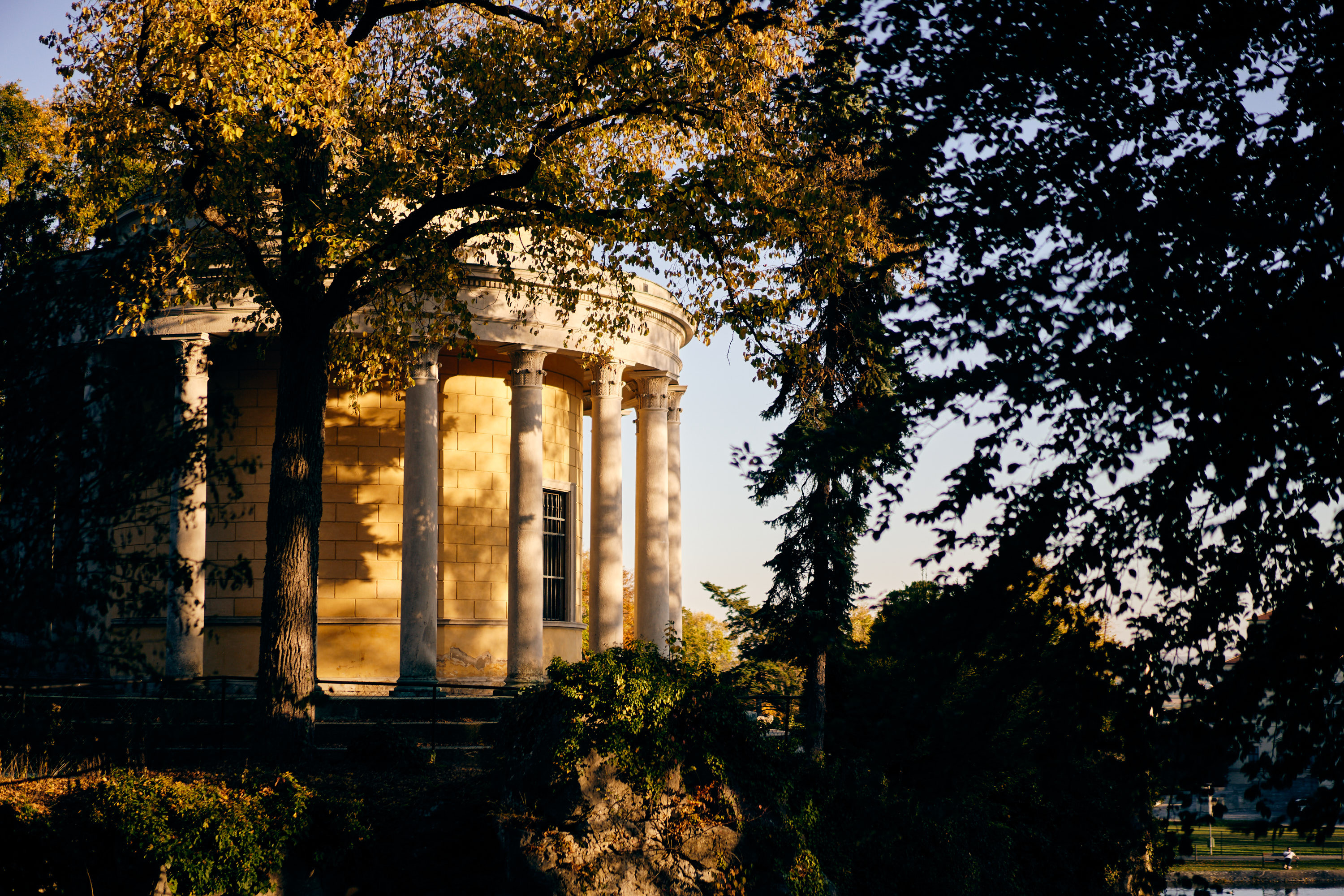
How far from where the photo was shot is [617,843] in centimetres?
1196

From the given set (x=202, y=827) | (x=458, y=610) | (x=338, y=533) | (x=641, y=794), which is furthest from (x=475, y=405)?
(x=641, y=794)

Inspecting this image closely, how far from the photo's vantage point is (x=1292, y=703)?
7344 millimetres

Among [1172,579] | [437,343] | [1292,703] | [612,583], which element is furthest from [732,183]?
[612,583]

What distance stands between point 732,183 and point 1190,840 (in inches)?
409

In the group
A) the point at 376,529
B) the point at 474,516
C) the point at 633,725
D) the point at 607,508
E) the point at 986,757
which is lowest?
the point at 633,725

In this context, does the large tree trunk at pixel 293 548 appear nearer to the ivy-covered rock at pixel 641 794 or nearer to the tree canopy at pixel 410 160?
the tree canopy at pixel 410 160

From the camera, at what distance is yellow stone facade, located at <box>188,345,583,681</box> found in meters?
24.5

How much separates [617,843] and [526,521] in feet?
42.0

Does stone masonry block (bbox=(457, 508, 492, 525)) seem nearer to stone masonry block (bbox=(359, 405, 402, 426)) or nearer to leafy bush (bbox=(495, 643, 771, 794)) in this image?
stone masonry block (bbox=(359, 405, 402, 426))

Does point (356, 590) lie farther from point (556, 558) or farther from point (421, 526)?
point (556, 558)

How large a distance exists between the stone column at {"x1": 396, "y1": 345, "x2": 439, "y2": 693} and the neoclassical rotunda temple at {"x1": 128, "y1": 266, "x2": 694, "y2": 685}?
4 centimetres

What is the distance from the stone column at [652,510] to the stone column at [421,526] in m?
4.86

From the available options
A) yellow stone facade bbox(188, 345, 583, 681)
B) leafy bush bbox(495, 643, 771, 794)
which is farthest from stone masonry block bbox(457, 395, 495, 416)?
leafy bush bbox(495, 643, 771, 794)

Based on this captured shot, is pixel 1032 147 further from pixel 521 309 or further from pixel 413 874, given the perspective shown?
pixel 521 309
